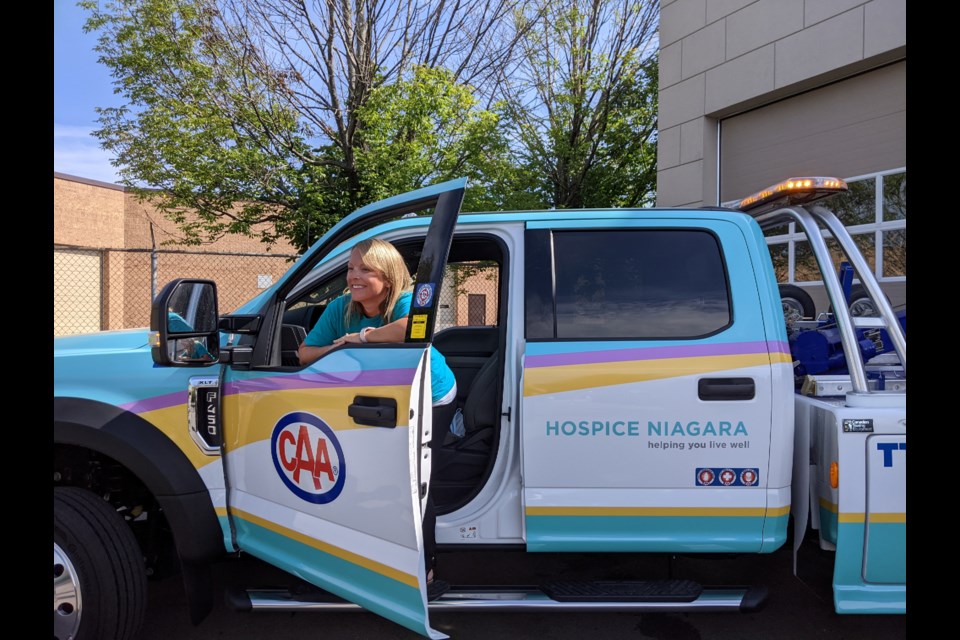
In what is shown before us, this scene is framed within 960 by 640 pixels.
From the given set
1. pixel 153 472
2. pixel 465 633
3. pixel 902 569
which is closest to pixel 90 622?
pixel 153 472

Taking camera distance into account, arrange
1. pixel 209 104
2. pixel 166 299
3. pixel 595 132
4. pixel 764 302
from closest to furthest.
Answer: pixel 166 299
pixel 764 302
pixel 209 104
pixel 595 132

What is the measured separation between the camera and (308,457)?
2.40 meters

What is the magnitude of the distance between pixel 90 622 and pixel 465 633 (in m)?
1.55

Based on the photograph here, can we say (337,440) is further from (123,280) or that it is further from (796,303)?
(123,280)

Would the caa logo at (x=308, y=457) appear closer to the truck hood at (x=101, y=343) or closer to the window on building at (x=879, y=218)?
the truck hood at (x=101, y=343)

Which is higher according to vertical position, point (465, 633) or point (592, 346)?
point (592, 346)

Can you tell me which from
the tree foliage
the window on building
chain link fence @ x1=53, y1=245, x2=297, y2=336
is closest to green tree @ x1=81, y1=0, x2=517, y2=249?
the tree foliage

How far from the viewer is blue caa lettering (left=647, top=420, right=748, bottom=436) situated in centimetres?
252

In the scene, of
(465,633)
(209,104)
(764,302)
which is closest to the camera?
(764,302)

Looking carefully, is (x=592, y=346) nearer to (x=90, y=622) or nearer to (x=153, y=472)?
(x=153, y=472)

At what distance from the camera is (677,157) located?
346 inches

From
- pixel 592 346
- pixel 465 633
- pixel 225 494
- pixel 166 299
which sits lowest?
pixel 465 633

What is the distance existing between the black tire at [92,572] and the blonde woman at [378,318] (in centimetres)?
99

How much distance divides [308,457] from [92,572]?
95cm
